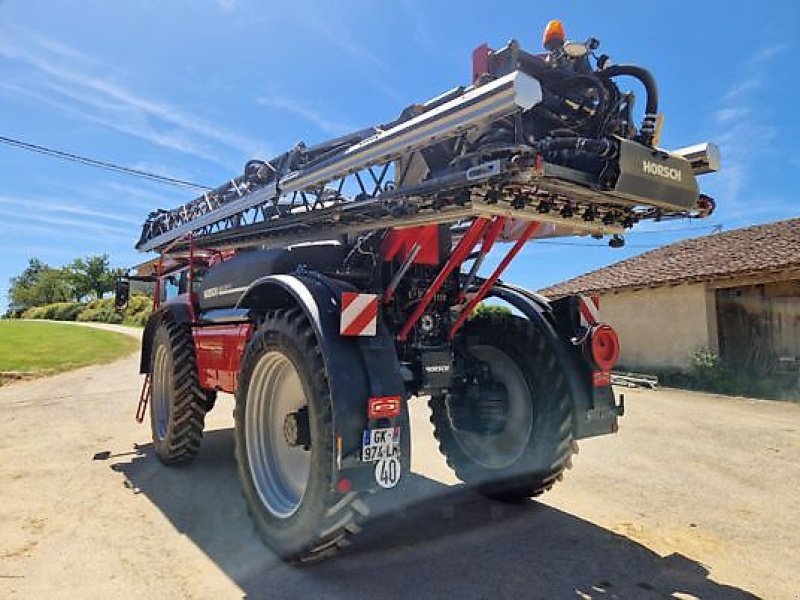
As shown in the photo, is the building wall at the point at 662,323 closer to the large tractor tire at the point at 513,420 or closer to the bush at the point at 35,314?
the large tractor tire at the point at 513,420

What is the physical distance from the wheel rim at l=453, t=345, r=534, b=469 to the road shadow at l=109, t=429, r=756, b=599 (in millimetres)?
377

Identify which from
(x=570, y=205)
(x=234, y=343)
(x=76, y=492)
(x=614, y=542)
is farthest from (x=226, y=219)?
(x=614, y=542)

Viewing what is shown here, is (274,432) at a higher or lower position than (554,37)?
lower

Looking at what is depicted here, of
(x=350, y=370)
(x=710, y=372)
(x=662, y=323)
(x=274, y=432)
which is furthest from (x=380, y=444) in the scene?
(x=662, y=323)

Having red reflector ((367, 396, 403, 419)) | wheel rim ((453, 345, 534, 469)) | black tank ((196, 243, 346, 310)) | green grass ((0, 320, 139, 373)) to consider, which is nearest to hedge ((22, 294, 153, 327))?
green grass ((0, 320, 139, 373))

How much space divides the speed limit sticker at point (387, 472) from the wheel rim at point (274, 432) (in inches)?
38.4

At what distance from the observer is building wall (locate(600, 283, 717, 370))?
52.2 ft

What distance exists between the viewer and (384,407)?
11.3ft

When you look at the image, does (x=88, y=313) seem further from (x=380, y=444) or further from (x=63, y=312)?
(x=380, y=444)

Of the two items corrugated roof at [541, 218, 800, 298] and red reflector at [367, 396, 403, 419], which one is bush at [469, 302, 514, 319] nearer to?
red reflector at [367, 396, 403, 419]

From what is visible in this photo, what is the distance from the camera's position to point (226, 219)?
649 centimetres

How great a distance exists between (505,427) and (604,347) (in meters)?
1.15

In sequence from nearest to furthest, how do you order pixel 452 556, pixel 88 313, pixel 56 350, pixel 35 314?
1. pixel 452 556
2. pixel 56 350
3. pixel 88 313
4. pixel 35 314

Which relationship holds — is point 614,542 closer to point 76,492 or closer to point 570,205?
point 570,205
